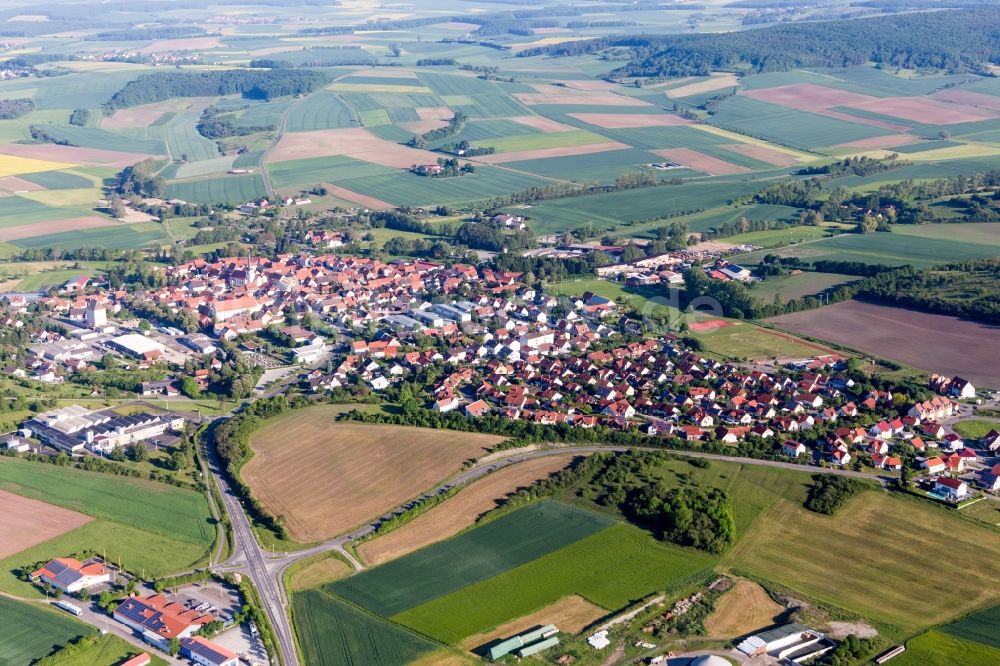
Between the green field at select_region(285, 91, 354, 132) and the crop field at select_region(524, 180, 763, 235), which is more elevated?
the green field at select_region(285, 91, 354, 132)

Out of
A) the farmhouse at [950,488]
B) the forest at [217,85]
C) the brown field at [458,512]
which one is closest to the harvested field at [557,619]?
the brown field at [458,512]

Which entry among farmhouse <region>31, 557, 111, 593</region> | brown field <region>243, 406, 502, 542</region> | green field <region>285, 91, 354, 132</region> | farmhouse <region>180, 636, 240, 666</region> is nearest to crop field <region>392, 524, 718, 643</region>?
farmhouse <region>180, 636, 240, 666</region>

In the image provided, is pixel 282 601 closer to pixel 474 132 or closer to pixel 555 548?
pixel 555 548

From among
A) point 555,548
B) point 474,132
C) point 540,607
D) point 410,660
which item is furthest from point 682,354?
point 474,132

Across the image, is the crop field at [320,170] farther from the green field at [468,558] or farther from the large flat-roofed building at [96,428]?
the green field at [468,558]

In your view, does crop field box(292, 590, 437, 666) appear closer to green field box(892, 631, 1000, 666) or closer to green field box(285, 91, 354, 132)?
green field box(892, 631, 1000, 666)

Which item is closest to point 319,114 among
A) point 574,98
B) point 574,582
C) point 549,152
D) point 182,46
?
point 574,98

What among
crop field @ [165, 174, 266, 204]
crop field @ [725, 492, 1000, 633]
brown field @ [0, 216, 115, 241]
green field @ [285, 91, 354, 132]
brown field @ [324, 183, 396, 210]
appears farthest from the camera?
green field @ [285, 91, 354, 132]
